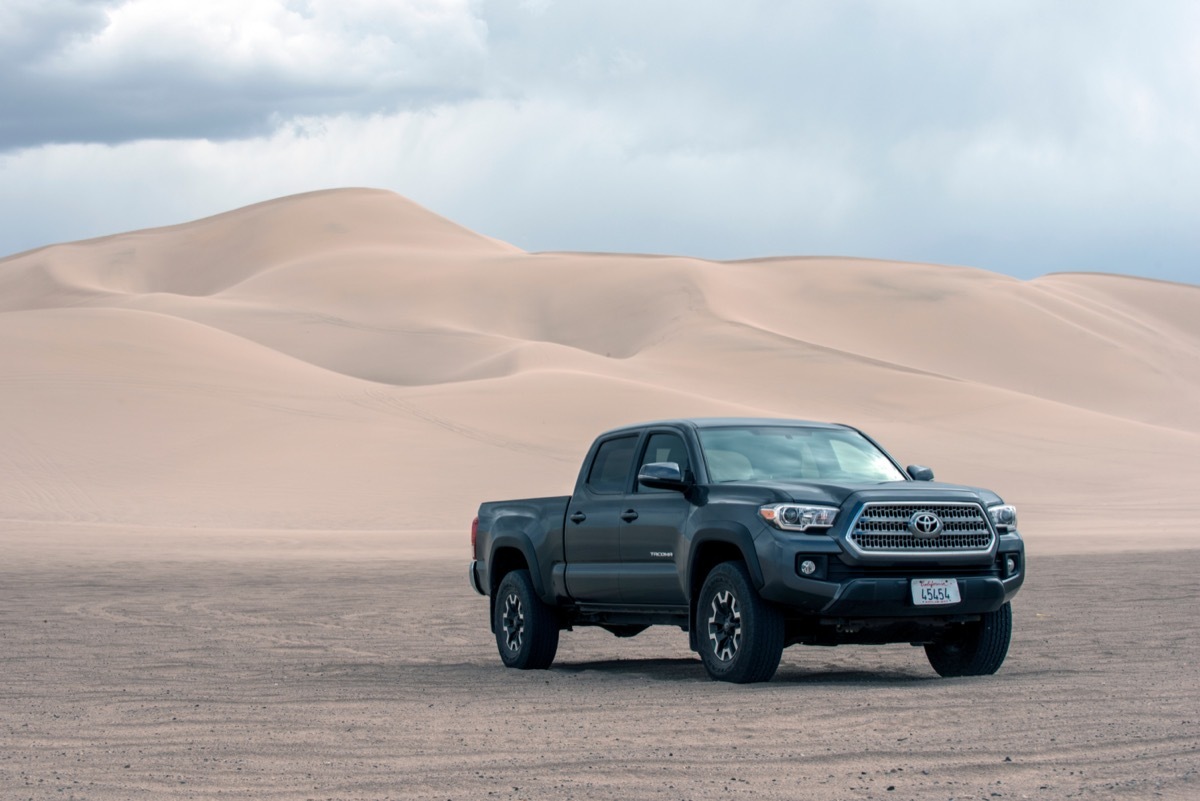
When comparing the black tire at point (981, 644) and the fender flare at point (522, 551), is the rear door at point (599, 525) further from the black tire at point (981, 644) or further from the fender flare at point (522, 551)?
the black tire at point (981, 644)

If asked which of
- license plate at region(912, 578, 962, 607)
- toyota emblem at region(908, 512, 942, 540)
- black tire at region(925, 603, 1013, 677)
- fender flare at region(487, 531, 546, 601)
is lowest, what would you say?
black tire at region(925, 603, 1013, 677)

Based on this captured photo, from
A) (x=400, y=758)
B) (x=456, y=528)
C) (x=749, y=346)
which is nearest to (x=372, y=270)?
(x=749, y=346)

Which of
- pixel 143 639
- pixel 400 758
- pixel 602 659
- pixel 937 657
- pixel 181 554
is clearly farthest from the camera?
pixel 181 554

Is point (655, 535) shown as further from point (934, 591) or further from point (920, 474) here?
point (934, 591)

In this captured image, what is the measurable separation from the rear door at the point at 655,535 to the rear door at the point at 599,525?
97 mm

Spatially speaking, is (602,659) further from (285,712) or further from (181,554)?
(181,554)

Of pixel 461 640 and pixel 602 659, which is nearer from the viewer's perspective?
pixel 602 659

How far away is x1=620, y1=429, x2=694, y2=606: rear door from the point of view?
36.8 ft

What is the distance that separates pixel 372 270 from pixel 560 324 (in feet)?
71.9

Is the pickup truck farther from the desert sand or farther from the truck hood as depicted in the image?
the desert sand

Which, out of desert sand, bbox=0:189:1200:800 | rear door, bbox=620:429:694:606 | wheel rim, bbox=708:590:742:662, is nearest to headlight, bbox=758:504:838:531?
wheel rim, bbox=708:590:742:662

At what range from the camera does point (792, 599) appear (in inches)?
400

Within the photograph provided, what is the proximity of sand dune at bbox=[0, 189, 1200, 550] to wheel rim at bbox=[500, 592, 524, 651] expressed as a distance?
19314 mm

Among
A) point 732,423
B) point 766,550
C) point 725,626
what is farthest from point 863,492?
point 732,423
